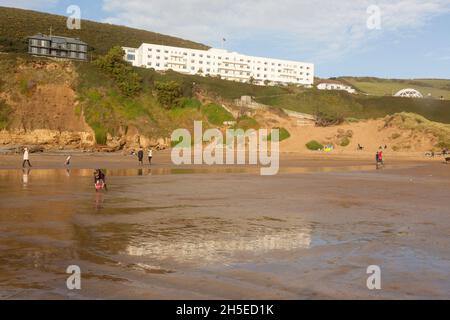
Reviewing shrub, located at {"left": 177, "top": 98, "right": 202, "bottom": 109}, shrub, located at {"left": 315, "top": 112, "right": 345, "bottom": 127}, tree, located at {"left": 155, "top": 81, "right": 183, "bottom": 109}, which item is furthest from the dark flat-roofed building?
shrub, located at {"left": 315, "top": 112, "right": 345, "bottom": 127}

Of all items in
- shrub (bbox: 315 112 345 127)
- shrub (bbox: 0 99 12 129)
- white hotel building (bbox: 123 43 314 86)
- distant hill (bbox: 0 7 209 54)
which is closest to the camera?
shrub (bbox: 0 99 12 129)

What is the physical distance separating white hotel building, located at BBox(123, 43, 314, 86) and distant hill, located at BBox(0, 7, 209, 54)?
351 inches

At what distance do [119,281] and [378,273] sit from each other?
12.9 feet

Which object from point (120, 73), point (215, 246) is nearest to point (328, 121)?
point (120, 73)

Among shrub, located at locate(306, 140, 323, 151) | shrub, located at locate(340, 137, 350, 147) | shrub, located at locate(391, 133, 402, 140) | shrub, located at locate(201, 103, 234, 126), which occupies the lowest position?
shrub, located at locate(306, 140, 323, 151)

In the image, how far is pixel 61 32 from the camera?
106750 millimetres

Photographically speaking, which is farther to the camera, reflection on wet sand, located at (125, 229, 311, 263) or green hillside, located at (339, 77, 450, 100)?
green hillside, located at (339, 77, 450, 100)

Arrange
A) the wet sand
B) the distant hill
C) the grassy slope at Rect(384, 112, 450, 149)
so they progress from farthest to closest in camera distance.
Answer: the distant hill
the grassy slope at Rect(384, 112, 450, 149)
the wet sand

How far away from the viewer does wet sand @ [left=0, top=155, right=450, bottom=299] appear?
20.6 ft

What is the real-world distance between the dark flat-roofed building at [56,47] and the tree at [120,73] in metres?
22.8

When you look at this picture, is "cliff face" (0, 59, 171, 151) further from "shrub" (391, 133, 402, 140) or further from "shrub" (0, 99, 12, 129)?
"shrub" (391, 133, 402, 140)

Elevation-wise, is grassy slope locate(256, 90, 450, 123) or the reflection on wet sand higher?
grassy slope locate(256, 90, 450, 123)

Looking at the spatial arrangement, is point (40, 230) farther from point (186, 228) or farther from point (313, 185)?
point (313, 185)

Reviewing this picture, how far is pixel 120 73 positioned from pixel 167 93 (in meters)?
7.02
